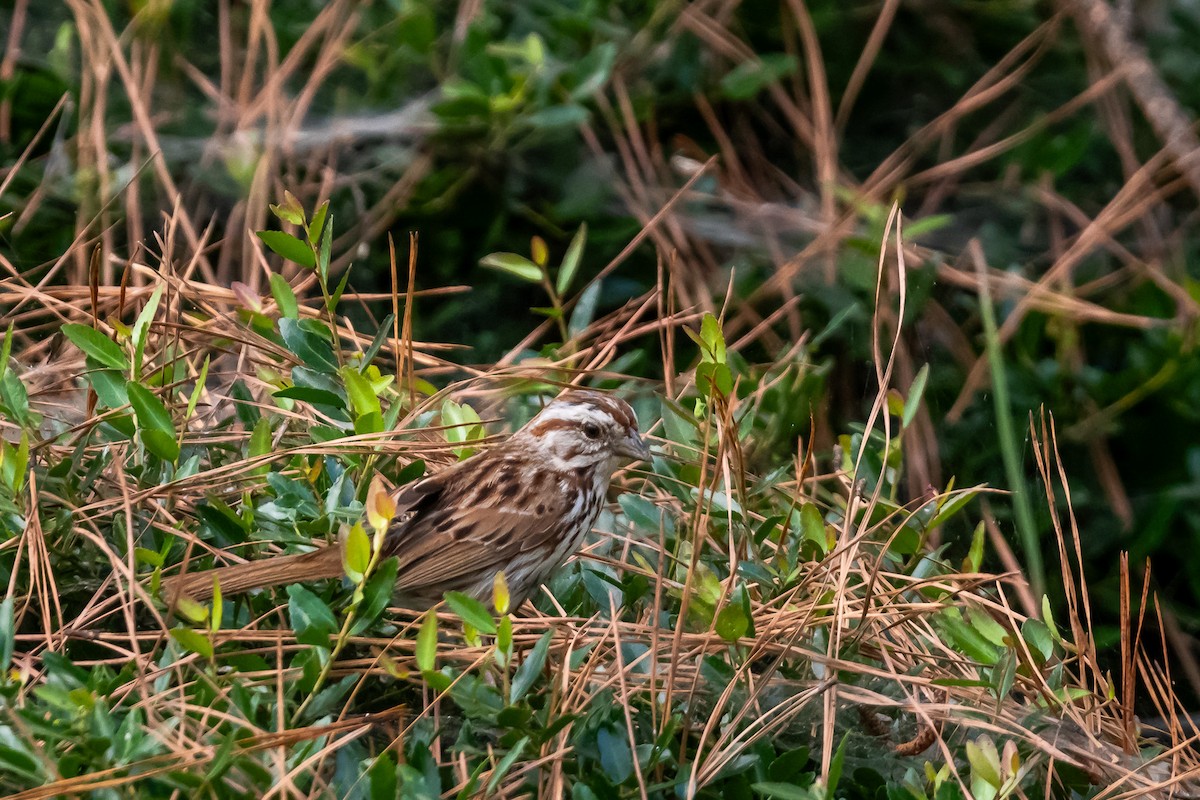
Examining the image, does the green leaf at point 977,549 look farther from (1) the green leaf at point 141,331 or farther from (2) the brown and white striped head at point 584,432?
(1) the green leaf at point 141,331

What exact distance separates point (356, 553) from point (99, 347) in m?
1.03

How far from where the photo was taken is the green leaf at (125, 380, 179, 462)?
290 cm

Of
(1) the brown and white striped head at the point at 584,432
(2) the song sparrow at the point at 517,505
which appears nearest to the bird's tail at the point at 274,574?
(2) the song sparrow at the point at 517,505

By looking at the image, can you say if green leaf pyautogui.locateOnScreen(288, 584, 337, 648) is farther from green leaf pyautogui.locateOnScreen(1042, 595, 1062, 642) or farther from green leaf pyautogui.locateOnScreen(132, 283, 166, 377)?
green leaf pyautogui.locateOnScreen(1042, 595, 1062, 642)

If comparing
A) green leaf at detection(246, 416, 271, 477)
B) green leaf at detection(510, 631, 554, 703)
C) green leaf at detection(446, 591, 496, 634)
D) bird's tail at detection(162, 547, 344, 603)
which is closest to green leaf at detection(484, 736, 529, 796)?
green leaf at detection(510, 631, 554, 703)

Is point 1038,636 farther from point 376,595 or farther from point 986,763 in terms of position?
point 376,595

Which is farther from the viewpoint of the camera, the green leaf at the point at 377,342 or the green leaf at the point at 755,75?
the green leaf at the point at 755,75

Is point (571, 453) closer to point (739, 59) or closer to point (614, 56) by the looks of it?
point (614, 56)

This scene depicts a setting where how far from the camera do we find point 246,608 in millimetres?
3010

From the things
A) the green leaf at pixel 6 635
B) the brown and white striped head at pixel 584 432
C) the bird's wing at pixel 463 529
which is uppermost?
the green leaf at pixel 6 635

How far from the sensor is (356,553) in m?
2.46

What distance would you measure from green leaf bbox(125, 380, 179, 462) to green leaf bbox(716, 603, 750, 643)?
1.22 m

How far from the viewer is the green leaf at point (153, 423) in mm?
2896

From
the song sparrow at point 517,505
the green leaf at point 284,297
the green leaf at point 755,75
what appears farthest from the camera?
the green leaf at point 755,75
